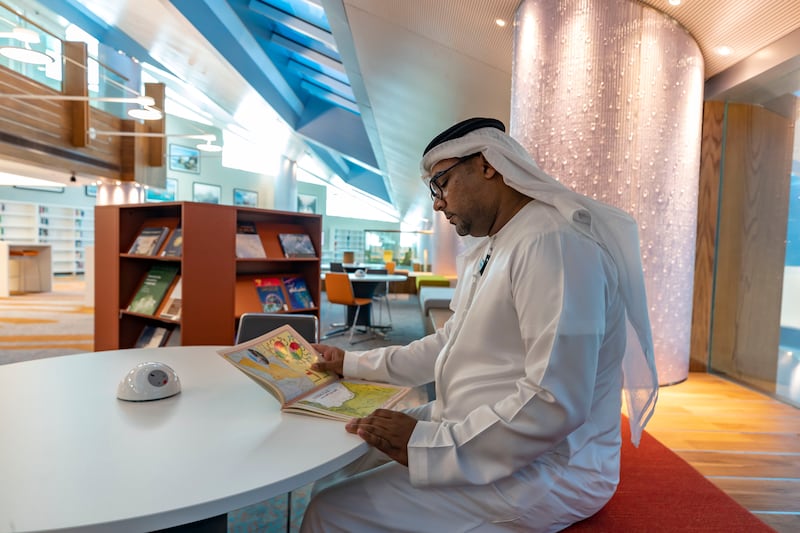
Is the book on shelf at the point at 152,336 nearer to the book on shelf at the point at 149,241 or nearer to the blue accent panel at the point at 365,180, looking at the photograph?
the book on shelf at the point at 149,241

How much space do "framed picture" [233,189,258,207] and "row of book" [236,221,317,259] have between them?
18.3m

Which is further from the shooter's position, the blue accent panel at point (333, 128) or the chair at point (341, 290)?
the blue accent panel at point (333, 128)

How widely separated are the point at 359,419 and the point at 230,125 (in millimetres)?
14428

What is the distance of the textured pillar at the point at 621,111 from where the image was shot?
3.60 metres

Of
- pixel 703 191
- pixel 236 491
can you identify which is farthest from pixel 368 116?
pixel 236 491

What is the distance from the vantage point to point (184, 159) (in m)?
19.5

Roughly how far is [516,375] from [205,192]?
21069 mm

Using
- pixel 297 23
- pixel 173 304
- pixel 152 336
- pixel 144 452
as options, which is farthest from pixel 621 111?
pixel 297 23

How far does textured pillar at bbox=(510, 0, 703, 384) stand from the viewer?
3.60m

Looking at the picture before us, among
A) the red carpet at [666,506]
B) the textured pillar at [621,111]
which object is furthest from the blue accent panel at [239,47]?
the red carpet at [666,506]

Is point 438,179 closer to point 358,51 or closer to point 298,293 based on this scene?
point 298,293

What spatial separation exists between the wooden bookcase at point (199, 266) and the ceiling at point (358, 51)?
2492 mm

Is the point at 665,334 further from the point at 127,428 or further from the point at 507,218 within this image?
the point at 127,428

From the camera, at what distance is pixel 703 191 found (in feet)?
15.7
